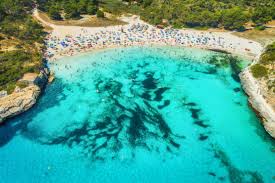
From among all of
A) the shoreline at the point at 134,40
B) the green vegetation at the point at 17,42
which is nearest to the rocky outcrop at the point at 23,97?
the green vegetation at the point at 17,42

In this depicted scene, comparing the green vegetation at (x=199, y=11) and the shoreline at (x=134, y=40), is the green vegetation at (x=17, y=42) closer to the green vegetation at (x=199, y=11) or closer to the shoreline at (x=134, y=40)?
the shoreline at (x=134, y=40)

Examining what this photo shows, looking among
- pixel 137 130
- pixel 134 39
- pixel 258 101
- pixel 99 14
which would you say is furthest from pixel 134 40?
pixel 258 101

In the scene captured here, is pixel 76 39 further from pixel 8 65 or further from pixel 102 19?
pixel 8 65

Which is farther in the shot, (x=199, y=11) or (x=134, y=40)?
(x=199, y=11)

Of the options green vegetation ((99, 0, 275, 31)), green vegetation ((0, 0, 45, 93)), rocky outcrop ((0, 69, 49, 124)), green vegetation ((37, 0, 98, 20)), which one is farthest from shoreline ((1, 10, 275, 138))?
rocky outcrop ((0, 69, 49, 124))

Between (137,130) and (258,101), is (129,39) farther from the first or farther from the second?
(258,101)

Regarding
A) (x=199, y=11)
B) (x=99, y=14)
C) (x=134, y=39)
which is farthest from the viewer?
(x=199, y=11)

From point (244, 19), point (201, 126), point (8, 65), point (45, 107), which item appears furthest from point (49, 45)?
point (244, 19)
